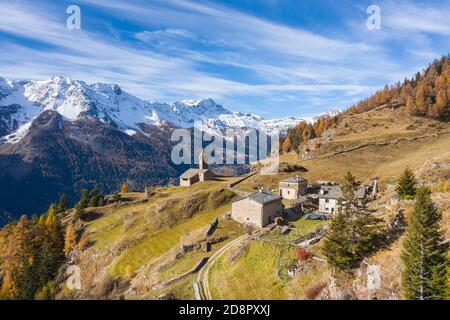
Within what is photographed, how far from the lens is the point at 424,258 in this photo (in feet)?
123

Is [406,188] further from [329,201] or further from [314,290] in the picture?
[314,290]

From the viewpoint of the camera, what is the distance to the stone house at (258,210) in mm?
73331

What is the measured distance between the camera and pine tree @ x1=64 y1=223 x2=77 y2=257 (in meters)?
97.8

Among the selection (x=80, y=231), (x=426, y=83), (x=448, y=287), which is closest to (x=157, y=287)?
(x=448, y=287)

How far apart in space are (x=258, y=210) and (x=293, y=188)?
22074 millimetres

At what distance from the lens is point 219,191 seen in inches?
3920

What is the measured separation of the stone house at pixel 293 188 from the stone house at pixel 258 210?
15.3 meters

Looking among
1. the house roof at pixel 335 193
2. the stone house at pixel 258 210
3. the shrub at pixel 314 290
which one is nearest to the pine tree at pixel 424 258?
the shrub at pixel 314 290

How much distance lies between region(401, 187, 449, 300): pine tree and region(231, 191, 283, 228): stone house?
34800 mm

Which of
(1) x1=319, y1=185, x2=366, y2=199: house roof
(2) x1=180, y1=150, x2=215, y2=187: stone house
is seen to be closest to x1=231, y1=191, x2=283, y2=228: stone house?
(1) x1=319, y1=185, x2=366, y2=199: house roof

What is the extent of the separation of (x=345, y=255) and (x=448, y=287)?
471 inches

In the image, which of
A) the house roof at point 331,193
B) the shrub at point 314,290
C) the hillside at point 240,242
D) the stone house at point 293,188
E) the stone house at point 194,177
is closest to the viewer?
the shrub at point 314,290

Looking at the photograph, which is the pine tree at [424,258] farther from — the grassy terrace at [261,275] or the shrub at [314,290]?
the grassy terrace at [261,275]
